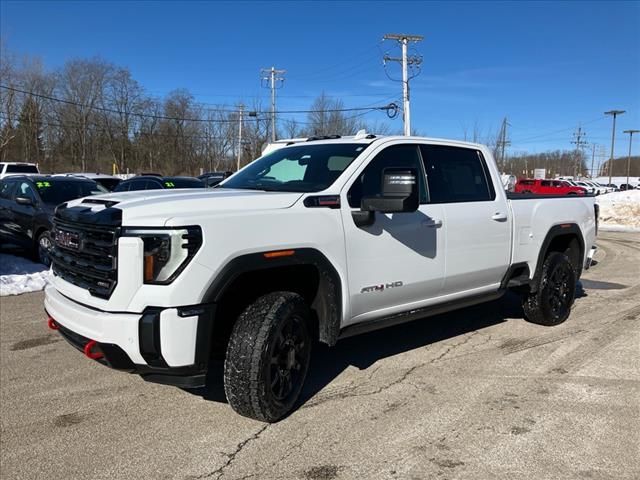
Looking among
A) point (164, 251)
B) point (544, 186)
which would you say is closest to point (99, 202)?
point (164, 251)

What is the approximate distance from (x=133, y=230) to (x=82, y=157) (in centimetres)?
7081

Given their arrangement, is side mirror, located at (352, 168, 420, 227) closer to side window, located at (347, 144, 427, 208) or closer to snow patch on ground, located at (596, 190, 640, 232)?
side window, located at (347, 144, 427, 208)

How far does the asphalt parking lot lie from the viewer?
317 cm

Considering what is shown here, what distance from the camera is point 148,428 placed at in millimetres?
3645

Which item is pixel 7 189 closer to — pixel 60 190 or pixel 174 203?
pixel 60 190

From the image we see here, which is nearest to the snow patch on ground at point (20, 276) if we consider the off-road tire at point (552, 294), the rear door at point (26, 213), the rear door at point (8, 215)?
the rear door at point (26, 213)

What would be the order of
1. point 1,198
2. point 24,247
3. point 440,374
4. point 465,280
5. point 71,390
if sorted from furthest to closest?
point 1,198, point 24,247, point 465,280, point 440,374, point 71,390

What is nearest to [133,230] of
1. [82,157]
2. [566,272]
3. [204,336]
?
[204,336]

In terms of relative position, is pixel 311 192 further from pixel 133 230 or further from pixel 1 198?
pixel 1 198

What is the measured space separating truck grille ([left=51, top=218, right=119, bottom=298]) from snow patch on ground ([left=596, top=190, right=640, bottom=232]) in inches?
858

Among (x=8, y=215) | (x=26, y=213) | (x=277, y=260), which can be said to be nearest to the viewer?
(x=277, y=260)

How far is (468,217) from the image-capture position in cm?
496

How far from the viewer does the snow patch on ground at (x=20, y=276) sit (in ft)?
25.8

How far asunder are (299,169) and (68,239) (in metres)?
1.89
